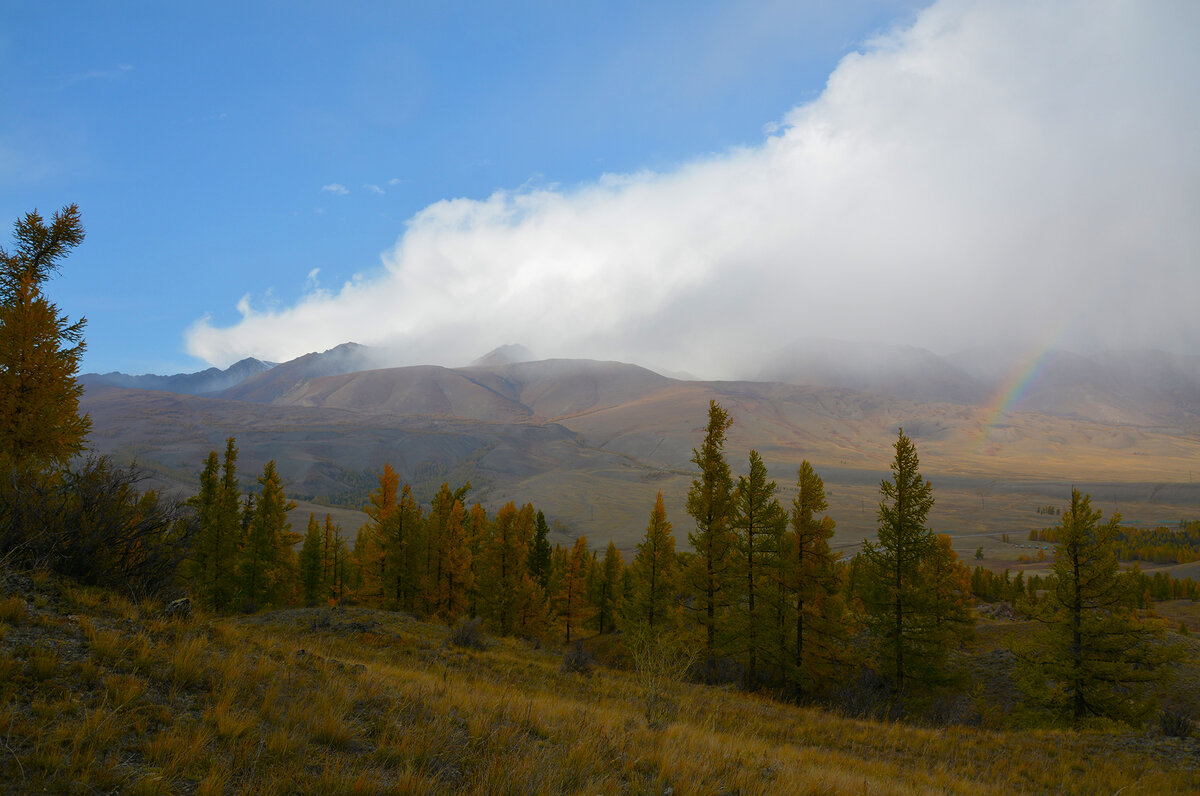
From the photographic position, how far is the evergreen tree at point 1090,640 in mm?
18875

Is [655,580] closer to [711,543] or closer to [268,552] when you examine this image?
[711,543]

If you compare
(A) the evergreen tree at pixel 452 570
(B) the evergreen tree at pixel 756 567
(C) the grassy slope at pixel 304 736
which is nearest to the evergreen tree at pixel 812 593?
(B) the evergreen tree at pixel 756 567

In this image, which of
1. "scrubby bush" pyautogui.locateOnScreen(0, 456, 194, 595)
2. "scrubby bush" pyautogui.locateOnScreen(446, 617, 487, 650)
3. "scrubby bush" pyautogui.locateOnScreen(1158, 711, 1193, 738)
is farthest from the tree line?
"scrubby bush" pyautogui.locateOnScreen(446, 617, 487, 650)

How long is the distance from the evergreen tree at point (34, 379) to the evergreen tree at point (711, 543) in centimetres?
2189

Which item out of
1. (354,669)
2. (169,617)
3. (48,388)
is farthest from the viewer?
(48,388)

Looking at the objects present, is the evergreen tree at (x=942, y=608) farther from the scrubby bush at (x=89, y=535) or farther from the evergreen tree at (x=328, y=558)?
the evergreen tree at (x=328, y=558)

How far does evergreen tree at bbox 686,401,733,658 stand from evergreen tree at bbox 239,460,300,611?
24949 millimetres

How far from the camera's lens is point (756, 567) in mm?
24016

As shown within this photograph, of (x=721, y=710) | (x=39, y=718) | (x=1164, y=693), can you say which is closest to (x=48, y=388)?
(x=39, y=718)

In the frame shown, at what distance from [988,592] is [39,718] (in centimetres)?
8169

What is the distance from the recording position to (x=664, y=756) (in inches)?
253

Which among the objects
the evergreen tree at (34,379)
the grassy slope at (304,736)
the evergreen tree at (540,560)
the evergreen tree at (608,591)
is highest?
the evergreen tree at (34,379)

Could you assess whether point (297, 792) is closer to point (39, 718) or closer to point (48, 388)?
point (39, 718)

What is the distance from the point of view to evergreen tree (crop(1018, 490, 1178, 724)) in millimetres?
18875
